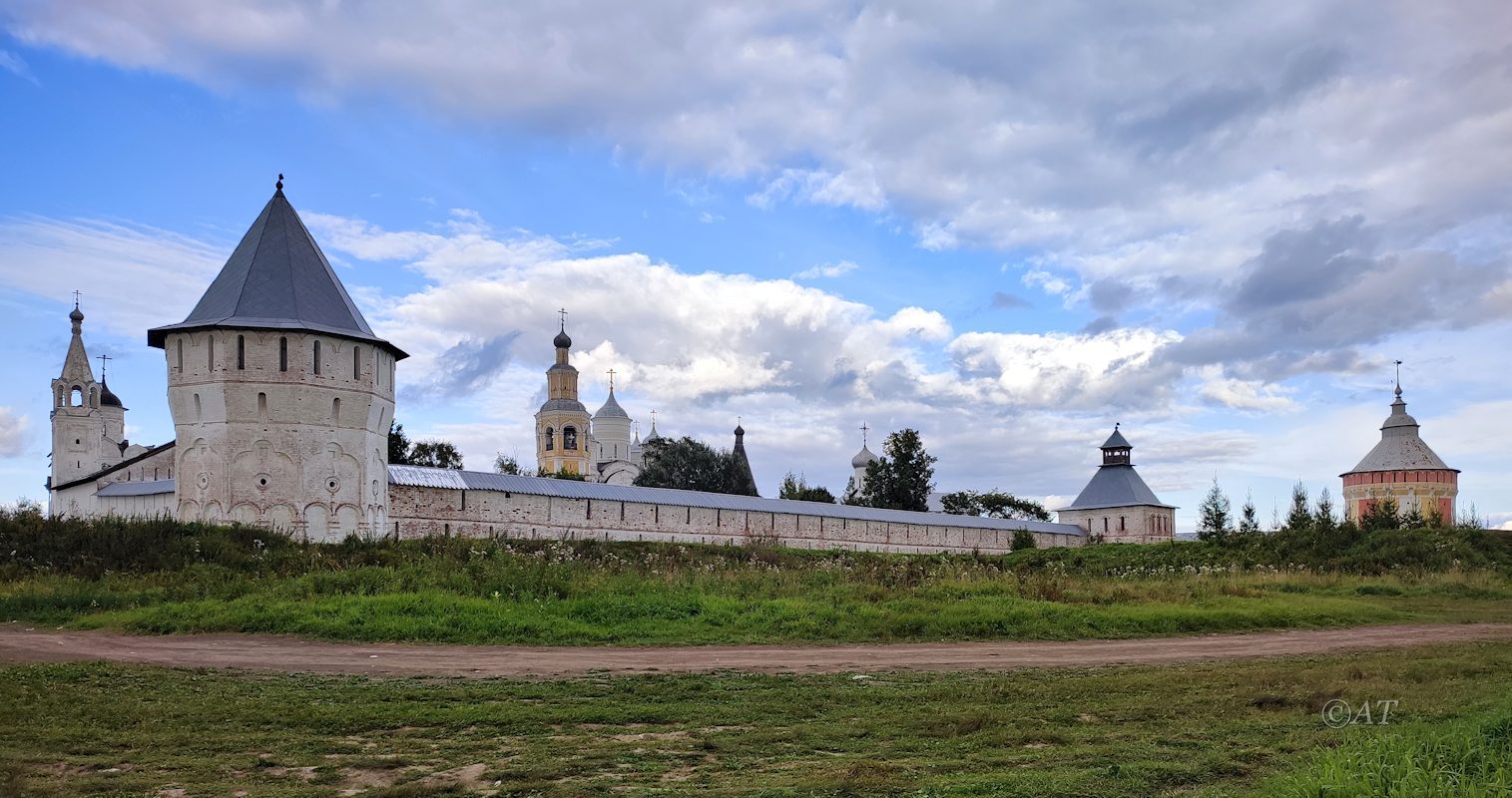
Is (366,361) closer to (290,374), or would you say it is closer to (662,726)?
(290,374)

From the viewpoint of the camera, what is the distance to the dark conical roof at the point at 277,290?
81.8 feet

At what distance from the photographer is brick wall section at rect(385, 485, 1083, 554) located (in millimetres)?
30906

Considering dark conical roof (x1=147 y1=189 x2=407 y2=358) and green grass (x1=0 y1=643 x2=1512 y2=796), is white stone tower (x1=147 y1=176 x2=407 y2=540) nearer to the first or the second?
dark conical roof (x1=147 y1=189 x2=407 y2=358)

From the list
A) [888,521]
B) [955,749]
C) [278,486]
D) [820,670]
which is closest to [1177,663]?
[820,670]

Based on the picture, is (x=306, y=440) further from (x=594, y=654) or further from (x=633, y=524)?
(x=594, y=654)

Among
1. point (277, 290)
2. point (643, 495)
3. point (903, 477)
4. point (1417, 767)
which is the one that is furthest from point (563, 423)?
point (1417, 767)

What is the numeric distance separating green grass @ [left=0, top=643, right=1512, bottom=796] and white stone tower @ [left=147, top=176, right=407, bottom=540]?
49.5ft

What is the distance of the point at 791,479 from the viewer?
71188mm


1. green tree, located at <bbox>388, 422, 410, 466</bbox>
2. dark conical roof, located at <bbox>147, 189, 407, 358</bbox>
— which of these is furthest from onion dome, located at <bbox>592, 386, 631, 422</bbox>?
dark conical roof, located at <bbox>147, 189, 407, 358</bbox>

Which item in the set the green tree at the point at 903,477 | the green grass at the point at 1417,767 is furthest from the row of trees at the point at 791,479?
the green grass at the point at 1417,767

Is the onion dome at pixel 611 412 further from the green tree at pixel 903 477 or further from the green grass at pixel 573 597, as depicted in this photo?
the green grass at pixel 573 597

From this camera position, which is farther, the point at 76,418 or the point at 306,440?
the point at 76,418

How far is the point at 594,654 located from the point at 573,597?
10.2 feet

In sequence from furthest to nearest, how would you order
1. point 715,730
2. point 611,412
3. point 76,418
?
point 611,412, point 76,418, point 715,730
